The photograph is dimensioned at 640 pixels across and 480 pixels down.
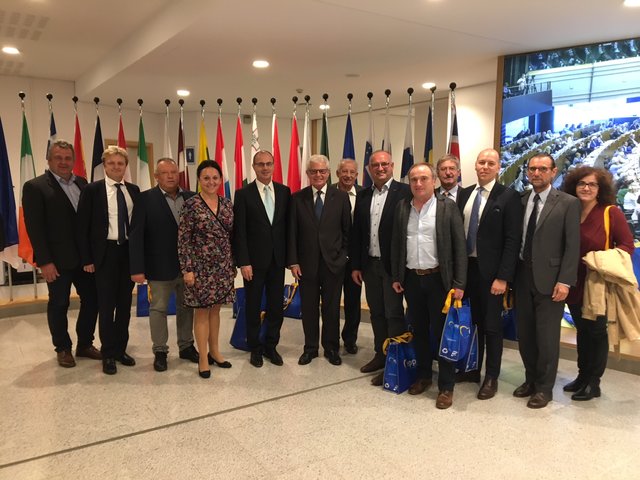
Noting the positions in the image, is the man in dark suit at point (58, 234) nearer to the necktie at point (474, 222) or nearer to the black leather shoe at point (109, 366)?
the black leather shoe at point (109, 366)

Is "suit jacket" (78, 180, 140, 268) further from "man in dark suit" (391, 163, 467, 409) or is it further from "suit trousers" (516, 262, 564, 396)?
"suit trousers" (516, 262, 564, 396)

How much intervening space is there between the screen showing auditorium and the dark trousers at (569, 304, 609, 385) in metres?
1.91

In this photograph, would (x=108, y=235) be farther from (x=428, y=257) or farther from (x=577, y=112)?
(x=577, y=112)

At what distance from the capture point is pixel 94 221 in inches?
137

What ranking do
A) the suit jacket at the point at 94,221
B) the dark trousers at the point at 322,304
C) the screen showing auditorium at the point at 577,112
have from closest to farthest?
the suit jacket at the point at 94,221
the dark trousers at the point at 322,304
the screen showing auditorium at the point at 577,112

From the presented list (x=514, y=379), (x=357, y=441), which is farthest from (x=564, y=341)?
(x=357, y=441)

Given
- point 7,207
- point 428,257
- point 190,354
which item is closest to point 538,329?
point 428,257

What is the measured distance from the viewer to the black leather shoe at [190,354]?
387 cm

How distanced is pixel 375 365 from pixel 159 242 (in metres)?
1.89

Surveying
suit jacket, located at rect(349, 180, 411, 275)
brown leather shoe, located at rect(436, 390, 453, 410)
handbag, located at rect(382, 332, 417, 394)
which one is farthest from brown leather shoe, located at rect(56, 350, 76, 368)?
brown leather shoe, located at rect(436, 390, 453, 410)

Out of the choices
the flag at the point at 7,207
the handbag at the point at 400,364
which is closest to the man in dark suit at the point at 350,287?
the handbag at the point at 400,364

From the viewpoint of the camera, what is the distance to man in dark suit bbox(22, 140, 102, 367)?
3.49 meters

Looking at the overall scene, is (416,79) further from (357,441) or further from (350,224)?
(357,441)

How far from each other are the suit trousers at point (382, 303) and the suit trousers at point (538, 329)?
79 centimetres
